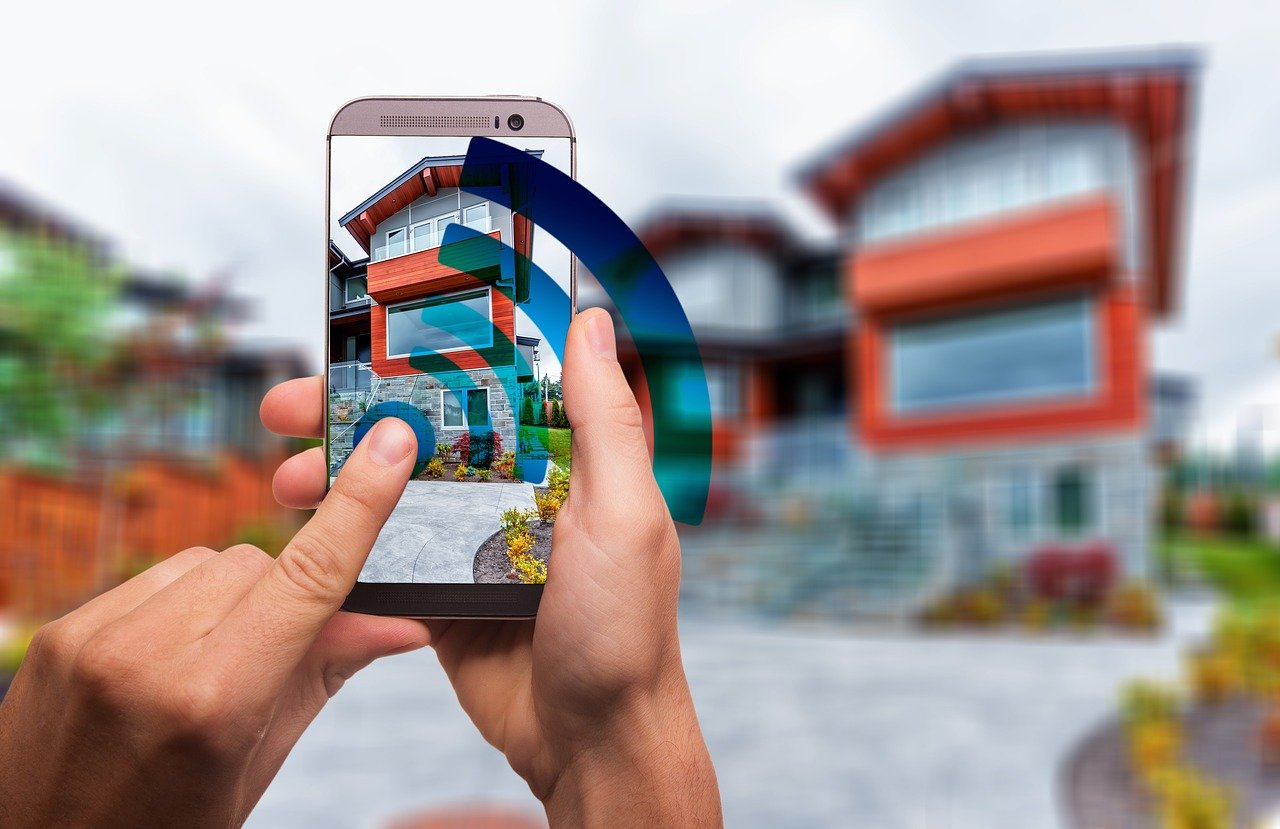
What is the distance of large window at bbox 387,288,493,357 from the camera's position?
676 mm

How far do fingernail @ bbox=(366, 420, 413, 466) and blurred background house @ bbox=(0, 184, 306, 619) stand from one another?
4.42m

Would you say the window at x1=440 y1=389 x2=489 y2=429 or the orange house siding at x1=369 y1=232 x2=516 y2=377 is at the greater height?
the orange house siding at x1=369 y1=232 x2=516 y2=377

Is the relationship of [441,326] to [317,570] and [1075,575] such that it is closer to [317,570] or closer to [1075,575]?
[317,570]

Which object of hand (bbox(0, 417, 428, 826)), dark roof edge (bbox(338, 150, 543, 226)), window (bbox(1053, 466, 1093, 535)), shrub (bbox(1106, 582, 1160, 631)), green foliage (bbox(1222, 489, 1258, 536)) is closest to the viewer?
hand (bbox(0, 417, 428, 826))

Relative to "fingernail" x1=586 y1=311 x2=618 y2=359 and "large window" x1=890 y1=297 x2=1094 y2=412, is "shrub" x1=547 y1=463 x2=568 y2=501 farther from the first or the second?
"large window" x1=890 y1=297 x2=1094 y2=412

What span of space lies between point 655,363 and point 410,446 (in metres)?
0.17

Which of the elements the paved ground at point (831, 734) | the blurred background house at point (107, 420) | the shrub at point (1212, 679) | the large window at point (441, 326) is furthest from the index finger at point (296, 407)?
the blurred background house at point (107, 420)

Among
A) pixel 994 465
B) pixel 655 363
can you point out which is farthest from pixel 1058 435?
pixel 655 363

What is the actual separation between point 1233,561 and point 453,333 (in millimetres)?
6376

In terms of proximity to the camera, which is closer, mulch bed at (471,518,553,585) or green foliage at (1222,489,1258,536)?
mulch bed at (471,518,553,585)

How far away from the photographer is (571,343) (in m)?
0.61

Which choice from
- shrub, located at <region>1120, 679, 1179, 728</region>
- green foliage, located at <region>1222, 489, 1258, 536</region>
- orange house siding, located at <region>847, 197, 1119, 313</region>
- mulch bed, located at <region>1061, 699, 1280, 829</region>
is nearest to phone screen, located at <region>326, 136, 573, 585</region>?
mulch bed, located at <region>1061, 699, 1280, 829</region>

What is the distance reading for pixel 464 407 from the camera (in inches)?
26.4

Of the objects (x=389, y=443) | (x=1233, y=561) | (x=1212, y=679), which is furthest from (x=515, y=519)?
(x=1233, y=561)
